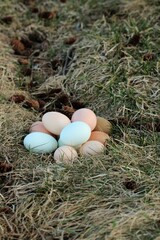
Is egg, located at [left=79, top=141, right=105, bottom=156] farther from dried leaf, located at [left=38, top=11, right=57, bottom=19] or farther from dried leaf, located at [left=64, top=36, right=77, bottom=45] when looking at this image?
dried leaf, located at [left=38, top=11, right=57, bottom=19]

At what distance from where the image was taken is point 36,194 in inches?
105

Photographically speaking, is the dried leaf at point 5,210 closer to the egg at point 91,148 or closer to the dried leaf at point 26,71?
the egg at point 91,148

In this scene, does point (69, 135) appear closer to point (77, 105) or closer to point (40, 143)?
point (40, 143)

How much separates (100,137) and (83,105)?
41 cm

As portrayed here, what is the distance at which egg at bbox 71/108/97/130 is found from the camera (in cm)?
302

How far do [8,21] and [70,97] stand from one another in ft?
3.25

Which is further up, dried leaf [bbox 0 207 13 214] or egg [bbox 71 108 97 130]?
egg [bbox 71 108 97 130]

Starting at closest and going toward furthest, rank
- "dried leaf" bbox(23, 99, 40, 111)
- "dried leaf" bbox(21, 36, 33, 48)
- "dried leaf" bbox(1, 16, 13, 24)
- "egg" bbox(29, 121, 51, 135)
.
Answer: "egg" bbox(29, 121, 51, 135)
"dried leaf" bbox(23, 99, 40, 111)
"dried leaf" bbox(21, 36, 33, 48)
"dried leaf" bbox(1, 16, 13, 24)

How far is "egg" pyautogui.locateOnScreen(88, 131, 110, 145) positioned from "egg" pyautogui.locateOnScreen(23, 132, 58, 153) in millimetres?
188

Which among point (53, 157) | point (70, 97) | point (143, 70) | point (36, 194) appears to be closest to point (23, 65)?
point (70, 97)

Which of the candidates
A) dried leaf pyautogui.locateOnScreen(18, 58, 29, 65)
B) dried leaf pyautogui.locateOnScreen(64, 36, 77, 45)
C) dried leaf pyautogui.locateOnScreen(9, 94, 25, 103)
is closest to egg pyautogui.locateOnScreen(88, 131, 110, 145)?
dried leaf pyautogui.locateOnScreen(9, 94, 25, 103)

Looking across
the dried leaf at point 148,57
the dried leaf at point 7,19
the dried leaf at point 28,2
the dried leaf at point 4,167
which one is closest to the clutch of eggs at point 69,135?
the dried leaf at point 4,167

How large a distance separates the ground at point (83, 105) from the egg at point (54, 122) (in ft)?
0.50

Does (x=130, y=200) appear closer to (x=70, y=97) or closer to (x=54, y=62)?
(x=70, y=97)
